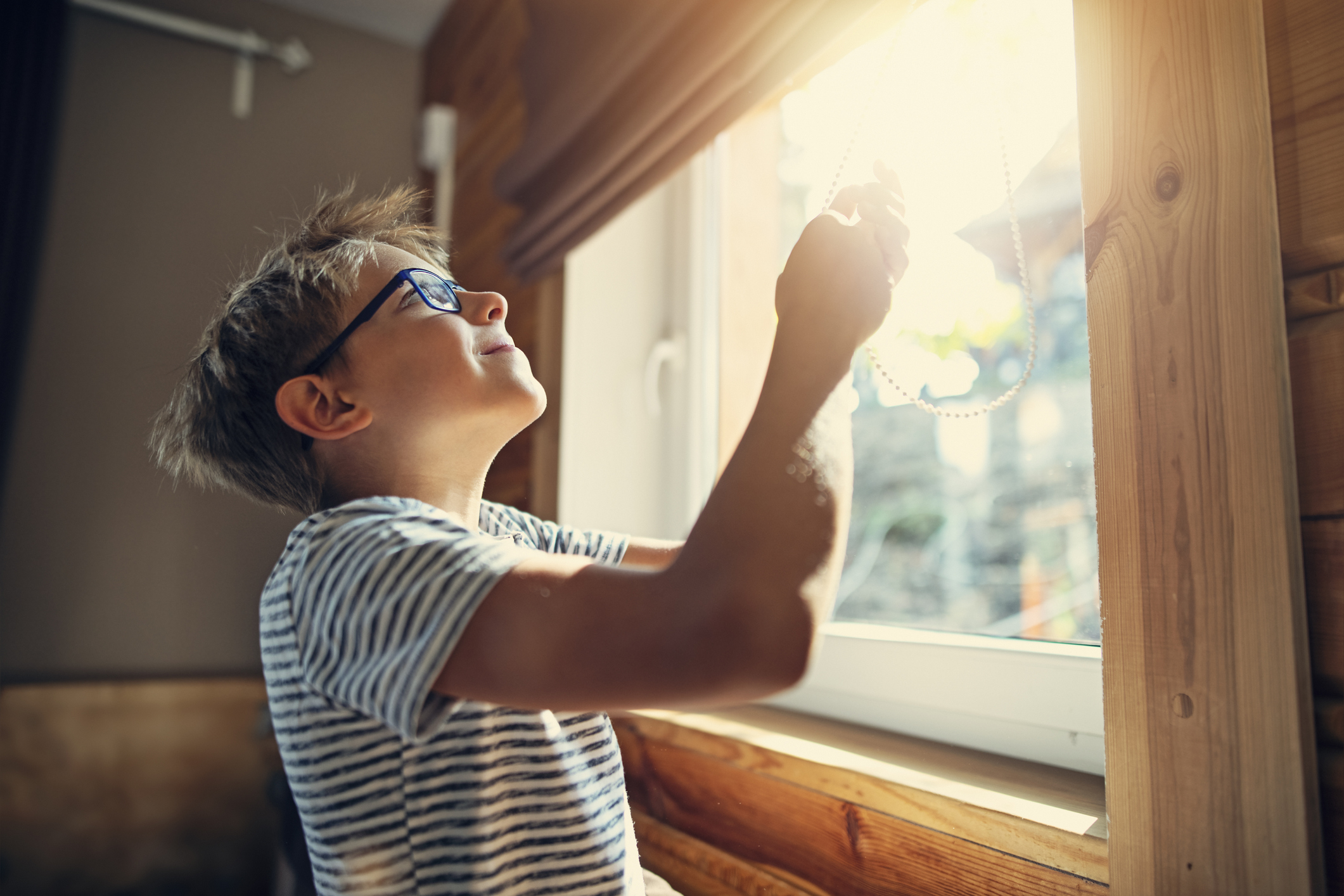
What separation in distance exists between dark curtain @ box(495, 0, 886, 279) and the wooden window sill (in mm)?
814

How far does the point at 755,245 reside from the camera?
155cm

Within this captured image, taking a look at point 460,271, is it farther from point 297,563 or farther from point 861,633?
point 297,563

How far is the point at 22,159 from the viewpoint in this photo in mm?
1860

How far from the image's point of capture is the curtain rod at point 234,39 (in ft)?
6.65

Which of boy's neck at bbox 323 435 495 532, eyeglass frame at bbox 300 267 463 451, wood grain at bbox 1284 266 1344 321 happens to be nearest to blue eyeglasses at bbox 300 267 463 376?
eyeglass frame at bbox 300 267 463 451

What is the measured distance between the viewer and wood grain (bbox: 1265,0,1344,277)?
0.53m

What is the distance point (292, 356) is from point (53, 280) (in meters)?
1.57

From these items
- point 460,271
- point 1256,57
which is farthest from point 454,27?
point 1256,57

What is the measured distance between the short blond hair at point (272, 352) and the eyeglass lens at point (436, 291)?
64 millimetres

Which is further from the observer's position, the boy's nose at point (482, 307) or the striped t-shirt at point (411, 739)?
the boy's nose at point (482, 307)

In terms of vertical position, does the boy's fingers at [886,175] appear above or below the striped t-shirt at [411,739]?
above

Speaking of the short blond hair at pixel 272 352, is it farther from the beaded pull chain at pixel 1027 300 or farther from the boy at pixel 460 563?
the beaded pull chain at pixel 1027 300

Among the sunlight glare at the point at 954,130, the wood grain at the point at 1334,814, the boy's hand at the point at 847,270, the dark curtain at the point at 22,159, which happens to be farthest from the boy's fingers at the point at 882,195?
the dark curtain at the point at 22,159

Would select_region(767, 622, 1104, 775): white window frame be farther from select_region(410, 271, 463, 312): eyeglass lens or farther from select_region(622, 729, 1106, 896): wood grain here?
select_region(410, 271, 463, 312): eyeglass lens
